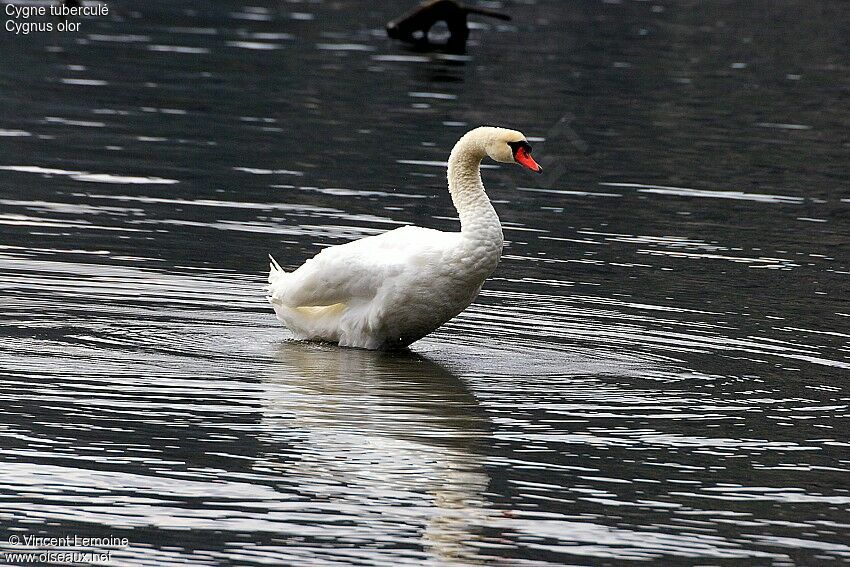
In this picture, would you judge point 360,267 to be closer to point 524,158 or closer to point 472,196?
point 472,196

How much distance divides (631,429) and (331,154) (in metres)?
12.3

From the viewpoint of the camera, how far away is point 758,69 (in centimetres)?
3431

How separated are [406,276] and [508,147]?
1240mm

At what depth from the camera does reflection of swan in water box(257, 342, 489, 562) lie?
8.37 meters

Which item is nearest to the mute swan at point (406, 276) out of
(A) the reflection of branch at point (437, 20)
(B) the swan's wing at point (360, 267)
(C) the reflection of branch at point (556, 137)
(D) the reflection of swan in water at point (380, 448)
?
(B) the swan's wing at point (360, 267)

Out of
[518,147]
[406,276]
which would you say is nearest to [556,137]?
[518,147]

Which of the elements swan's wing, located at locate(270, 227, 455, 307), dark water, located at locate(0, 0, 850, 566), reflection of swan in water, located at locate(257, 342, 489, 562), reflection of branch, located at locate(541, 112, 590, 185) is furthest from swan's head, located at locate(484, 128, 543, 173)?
reflection of branch, located at locate(541, 112, 590, 185)

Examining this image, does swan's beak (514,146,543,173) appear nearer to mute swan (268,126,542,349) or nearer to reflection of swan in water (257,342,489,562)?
mute swan (268,126,542,349)

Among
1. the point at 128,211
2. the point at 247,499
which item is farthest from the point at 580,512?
the point at 128,211

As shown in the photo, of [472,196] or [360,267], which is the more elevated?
[472,196]

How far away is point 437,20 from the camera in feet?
123

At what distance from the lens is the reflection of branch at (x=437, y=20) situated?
120 feet

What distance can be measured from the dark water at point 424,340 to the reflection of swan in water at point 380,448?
0.09ft

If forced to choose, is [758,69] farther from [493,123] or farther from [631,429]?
[631,429]
